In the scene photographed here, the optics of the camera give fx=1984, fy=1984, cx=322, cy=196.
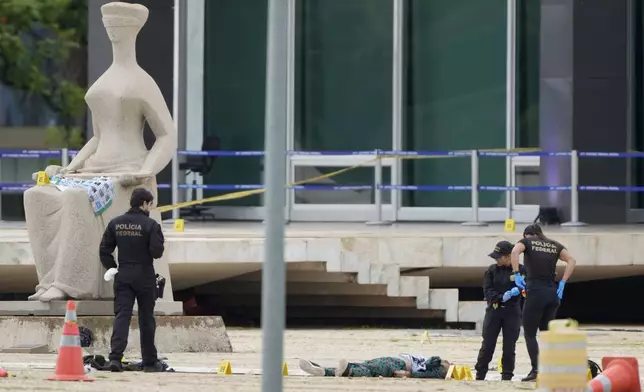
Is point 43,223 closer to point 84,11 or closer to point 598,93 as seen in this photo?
point 598,93

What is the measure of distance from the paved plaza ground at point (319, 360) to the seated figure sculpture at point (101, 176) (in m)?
1.17

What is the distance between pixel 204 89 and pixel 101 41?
254 centimetres

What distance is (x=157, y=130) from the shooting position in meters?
20.9

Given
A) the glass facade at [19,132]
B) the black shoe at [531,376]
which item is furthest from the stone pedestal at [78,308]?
the glass facade at [19,132]

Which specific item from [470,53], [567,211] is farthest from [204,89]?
[567,211]

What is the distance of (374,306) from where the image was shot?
26.6 metres

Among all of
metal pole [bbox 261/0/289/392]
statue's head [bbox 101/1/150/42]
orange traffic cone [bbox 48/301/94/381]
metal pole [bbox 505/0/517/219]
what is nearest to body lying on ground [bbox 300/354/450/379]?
orange traffic cone [bbox 48/301/94/381]

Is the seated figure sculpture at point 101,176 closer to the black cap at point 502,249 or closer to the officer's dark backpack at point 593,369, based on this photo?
the black cap at point 502,249

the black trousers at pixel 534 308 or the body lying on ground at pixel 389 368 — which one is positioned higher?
the black trousers at pixel 534 308

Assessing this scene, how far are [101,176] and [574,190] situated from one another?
30.8 feet

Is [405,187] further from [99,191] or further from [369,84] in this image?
[99,191]

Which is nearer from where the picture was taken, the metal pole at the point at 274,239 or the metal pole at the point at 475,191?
the metal pole at the point at 274,239

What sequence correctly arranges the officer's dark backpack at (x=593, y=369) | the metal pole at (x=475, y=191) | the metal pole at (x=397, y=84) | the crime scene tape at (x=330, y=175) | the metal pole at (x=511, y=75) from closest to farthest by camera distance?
the officer's dark backpack at (x=593, y=369)
the metal pole at (x=475, y=191)
the crime scene tape at (x=330, y=175)
the metal pole at (x=511, y=75)
the metal pole at (x=397, y=84)

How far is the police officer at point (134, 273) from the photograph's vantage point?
1761 cm
